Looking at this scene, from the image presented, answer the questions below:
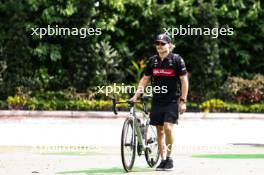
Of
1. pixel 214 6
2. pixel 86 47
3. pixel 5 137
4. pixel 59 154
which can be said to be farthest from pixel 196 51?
pixel 59 154

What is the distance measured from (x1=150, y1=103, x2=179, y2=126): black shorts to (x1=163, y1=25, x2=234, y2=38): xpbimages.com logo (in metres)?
14.2

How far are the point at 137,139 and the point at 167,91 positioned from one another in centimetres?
76

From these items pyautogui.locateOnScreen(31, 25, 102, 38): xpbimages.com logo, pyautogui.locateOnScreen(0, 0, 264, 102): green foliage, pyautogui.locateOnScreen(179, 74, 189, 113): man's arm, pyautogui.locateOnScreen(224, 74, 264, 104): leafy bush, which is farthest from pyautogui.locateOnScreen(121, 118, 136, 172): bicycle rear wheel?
pyautogui.locateOnScreen(31, 25, 102, 38): xpbimages.com logo

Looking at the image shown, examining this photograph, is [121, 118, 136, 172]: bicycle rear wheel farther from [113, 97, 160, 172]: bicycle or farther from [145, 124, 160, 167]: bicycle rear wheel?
[145, 124, 160, 167]: bicycle rear wheel

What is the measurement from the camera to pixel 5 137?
56.2 ft

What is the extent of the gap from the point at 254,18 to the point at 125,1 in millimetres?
4079

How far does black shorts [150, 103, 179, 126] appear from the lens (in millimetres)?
11602

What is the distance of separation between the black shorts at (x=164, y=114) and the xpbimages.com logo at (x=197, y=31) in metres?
14.2

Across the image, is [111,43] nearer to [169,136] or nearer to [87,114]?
[87,114]

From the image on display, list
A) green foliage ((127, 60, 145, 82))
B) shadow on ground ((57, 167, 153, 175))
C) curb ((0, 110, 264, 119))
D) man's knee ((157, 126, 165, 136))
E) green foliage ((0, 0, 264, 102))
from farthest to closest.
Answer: green foliage ((127, 60, 145, 82)) < green foliage ((0, 0, 264, 102)) < curb ((0, 110, 264, 119)) < man's knee ((157, 126, 165, 136)) < shadow on ground ((57, 167, 153, 175))

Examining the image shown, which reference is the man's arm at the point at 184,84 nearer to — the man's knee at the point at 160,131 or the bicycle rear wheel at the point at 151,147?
the man's knee at the point at 160,131

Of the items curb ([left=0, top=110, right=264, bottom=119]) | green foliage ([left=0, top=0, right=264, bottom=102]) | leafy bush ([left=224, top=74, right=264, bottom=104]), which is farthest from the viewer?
green foliage ([left=0, top=0, right=264, bottom=102])

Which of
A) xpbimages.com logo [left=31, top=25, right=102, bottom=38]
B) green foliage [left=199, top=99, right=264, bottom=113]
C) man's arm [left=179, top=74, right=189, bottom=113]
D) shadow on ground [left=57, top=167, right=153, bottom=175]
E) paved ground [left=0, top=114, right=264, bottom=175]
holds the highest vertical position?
xpbimages.com logo [left=31, top=25, right=102, bottom=38]

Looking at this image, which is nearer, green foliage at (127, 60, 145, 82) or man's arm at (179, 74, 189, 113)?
man's arm at (179, 74, 189, 113)
